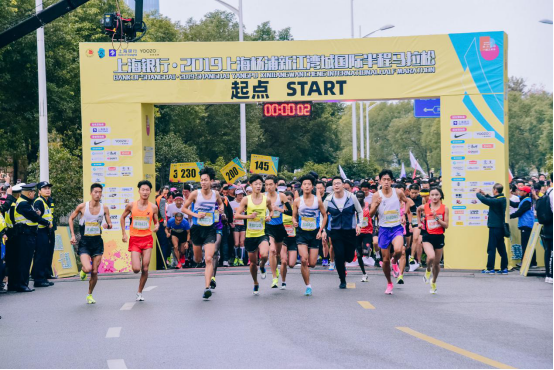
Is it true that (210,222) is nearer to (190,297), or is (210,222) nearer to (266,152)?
(190,297)

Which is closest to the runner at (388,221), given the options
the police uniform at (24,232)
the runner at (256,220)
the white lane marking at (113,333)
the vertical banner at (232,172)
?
the runner at (256,220)

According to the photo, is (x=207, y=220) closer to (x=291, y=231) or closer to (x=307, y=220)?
(x=307, y=220)

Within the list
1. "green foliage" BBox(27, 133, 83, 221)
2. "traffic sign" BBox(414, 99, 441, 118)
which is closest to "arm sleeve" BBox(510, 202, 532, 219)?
"traffic sign" BBox(414, 99, 441, 118)

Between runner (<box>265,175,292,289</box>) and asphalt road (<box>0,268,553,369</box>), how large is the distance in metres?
0.75

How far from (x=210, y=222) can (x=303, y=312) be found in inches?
118

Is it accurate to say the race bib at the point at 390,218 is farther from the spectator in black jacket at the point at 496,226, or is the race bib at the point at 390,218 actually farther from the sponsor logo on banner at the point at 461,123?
the sponsor logo on banner at the point at 461,123

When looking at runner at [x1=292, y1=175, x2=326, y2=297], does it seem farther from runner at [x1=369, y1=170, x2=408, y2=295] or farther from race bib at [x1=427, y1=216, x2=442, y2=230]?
race bib at [x1=427, y1=216, x2=442, y2=230]

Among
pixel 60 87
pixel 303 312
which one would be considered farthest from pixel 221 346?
pixel 60 87

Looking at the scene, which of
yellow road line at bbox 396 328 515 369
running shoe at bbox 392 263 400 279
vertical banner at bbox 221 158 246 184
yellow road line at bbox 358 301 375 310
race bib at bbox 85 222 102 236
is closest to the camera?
yellow road line at bbox 396 328 515 369

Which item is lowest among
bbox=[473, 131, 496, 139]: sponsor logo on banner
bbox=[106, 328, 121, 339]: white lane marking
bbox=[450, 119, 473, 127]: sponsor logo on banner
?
bbox=[106, 328, 121, 339]: white lane marking

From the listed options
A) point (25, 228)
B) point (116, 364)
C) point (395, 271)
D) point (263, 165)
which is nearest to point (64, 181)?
point (263, 165)

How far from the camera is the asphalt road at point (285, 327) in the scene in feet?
28.6

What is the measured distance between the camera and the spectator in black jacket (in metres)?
19.0

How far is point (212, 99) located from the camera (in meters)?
20.7
